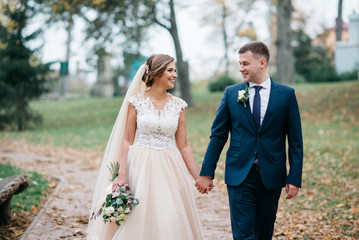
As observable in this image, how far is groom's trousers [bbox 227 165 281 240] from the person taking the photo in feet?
12.1

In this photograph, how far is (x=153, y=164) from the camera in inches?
165

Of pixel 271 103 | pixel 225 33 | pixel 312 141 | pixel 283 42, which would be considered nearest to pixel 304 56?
pixel 225 33

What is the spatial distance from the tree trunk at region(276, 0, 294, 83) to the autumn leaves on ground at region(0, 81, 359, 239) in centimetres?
132

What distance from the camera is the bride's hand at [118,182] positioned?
160 inches

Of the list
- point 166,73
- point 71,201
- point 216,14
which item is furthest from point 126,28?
point 216,14

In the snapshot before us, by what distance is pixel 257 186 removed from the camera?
3.73 meters

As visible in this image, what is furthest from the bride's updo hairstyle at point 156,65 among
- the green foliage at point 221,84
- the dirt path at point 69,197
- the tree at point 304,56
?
the tree at point 304,56

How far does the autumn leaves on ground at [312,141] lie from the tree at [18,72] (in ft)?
4.17

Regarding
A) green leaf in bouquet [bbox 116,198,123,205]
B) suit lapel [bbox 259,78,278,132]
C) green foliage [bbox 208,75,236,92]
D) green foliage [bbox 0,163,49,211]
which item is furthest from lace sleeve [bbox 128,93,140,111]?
green foliage [bbox 208,75,236,92]

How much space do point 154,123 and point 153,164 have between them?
0.42m

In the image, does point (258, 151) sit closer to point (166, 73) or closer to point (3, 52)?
point (166, 73)

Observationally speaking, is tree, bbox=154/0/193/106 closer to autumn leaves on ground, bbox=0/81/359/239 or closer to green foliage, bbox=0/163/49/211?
autumn leaves on ground, bbox=0/81/359/239

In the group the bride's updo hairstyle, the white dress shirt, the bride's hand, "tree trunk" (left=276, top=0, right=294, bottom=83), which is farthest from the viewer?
"tree trunk" (left=276, top=0, right=294, bottom=83)

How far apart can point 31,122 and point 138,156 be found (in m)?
18.8
